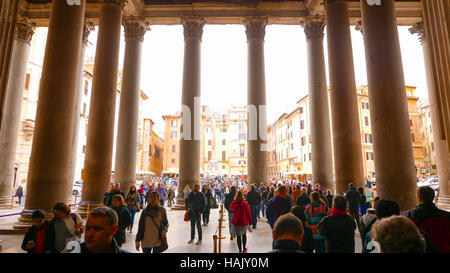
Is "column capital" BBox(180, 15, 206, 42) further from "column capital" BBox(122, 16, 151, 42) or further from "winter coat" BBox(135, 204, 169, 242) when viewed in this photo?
"winter coat" BBox(135, 204, 169, 242)

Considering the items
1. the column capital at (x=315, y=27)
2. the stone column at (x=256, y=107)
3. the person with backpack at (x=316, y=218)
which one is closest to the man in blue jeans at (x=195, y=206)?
the person with backpack at (x=316, y=218)

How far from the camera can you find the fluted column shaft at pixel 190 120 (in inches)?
549

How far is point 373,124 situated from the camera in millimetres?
7832

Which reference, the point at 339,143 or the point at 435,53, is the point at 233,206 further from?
the point at 339,143

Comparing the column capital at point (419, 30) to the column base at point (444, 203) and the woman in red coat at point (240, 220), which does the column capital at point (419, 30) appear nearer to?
the column base at point (444, 203)

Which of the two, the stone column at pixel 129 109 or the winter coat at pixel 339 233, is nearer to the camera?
the winter coat at pixel 339 233

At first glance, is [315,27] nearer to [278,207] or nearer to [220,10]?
[220,10]

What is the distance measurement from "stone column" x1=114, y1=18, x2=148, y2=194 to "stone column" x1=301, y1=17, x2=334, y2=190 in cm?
1026

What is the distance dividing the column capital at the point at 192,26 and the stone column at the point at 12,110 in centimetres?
951

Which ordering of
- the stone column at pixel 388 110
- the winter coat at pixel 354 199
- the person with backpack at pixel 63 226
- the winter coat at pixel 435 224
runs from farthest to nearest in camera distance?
1. the winter coat at pixel 354 199
2. the stone column at pixel 388 110
3. the person with backpack at pixel 63 226
4. the winter coat at pixel 435 224

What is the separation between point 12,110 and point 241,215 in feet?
51.2

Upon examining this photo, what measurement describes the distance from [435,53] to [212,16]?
13.8 m

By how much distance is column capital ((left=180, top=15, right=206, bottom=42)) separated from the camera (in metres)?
15.5
